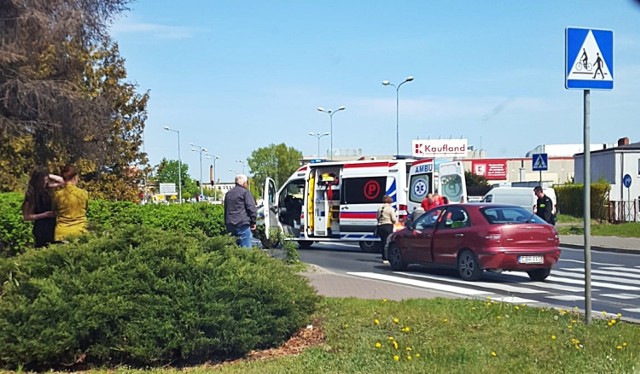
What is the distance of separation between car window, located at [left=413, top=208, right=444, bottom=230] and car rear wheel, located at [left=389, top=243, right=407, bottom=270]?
2.46 ft

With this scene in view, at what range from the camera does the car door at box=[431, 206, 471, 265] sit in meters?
14.8

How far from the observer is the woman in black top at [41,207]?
9.88m

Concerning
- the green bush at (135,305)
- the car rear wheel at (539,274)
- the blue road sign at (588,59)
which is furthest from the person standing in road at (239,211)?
the blue road sign at (588,59)

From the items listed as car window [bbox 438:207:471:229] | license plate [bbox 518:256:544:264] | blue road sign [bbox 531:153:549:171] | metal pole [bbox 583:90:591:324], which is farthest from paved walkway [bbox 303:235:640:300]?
blue road sign [bbox 531:153:549:171]

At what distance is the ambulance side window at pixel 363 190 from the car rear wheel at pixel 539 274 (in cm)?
773

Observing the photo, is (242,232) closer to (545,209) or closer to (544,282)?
(544,282)

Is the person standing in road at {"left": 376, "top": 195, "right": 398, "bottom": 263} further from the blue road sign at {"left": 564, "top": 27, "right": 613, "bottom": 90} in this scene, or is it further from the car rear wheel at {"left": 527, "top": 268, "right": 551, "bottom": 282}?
the blue road sign at {"left": 564, "top": 27, "right": 613, "bottom": 90}

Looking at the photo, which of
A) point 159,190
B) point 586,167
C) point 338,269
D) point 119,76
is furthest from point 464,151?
point 586,167

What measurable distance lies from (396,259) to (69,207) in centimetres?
869

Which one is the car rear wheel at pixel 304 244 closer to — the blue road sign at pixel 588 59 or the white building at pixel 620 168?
the blue road sign at pixel 588 59

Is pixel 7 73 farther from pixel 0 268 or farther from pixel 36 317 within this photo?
pixel 36 317

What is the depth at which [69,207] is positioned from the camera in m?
9.55

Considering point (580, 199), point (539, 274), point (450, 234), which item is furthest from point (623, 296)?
point (580, 199)

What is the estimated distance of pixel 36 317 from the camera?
6402 millimetres
